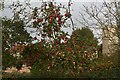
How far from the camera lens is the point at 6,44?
709cm

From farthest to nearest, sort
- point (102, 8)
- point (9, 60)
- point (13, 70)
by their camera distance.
A: 1. point (102, 8)
2. point (13, 70)
3. point (9, 60)

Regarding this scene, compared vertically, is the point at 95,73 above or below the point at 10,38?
below

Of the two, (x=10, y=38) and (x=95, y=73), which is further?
(x=95, y=73)

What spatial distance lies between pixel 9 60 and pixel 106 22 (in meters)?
3.52

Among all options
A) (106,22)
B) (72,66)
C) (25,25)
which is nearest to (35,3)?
(25,25)

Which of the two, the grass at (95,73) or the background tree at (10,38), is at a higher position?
the background tree at (10,38)

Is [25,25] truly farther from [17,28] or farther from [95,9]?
[95,9]

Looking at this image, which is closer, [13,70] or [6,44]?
[6,44]

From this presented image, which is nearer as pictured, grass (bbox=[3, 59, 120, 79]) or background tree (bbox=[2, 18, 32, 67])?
background tree (bbox=[2, 18, 32, 67])

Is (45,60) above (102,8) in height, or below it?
below

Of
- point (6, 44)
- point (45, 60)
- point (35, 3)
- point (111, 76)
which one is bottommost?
point (111, 76)

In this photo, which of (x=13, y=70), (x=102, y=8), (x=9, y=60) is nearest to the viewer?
(x=9, y=60)

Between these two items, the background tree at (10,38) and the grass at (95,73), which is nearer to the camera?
the background tree at (10,38)

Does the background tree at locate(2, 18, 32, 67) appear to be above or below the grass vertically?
above
